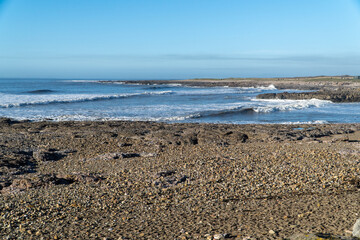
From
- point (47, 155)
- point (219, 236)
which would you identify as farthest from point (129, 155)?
point (219, 236)

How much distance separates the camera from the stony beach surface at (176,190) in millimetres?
5336

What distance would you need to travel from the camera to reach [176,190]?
7.23 meters

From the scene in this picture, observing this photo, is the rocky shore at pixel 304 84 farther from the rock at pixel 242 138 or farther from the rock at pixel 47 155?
the rock at pixel 47 155

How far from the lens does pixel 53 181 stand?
25.6 feet

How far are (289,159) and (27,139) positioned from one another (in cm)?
982

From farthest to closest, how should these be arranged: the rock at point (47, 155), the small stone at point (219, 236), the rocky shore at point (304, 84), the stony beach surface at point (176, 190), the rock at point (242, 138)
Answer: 1. the rocky shore at point (304, 84)
2. the rock at point (242, 138)
3. the rock at point (47, 155)
4. the stony beach surface at point (176, 190)
5. the small stone at point (219, 236)

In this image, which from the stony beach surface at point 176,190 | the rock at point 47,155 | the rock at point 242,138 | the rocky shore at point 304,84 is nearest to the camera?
the stony beach surface at point 176,190

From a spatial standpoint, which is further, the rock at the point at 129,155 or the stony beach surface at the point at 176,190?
the rock at the point at 129,155

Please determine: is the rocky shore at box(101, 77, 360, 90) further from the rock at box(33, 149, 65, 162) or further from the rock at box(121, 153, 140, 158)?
the rock at box(33, 149, 65, 162)

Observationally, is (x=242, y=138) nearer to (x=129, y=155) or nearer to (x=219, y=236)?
(x=129, y=155)

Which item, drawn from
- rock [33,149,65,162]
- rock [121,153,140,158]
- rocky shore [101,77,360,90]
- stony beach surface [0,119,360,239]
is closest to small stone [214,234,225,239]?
stony beach surface [0,119,360,239]

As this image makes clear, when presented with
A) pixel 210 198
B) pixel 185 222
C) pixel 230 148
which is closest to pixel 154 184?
pixel 210 198

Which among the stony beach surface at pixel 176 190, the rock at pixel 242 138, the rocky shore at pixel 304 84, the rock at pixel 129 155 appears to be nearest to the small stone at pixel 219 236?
the stony beach surface at pixel 176 190

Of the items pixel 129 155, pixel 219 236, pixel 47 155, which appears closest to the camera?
pixel 219 236
